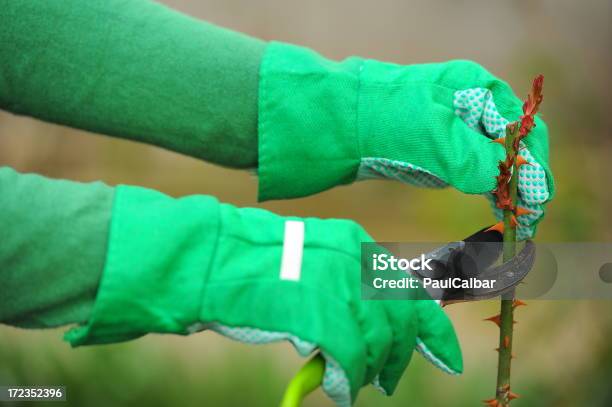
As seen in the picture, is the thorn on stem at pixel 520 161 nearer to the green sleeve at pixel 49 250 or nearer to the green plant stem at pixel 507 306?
the green plant stem at pixel 507 306

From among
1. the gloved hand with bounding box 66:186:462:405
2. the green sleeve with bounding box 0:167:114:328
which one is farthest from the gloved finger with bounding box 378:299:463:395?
the green sleeve with bounding box 0:167:114:328

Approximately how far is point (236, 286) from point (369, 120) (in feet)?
0.65

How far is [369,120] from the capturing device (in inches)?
22.4

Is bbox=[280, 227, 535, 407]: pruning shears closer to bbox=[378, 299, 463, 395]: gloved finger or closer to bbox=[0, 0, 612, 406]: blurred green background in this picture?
bbox=[378, 299, 463, 395]: gloved finger

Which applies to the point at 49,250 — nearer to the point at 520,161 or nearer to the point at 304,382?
the point at 304,382

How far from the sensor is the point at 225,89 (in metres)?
0.58

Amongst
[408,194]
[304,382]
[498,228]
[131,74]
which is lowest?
[304,382]

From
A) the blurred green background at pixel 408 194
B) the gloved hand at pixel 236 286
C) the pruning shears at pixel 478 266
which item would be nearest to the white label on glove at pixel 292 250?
the gloved hand at pixel 236 286

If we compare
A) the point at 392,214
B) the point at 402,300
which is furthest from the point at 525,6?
the point at 402,300

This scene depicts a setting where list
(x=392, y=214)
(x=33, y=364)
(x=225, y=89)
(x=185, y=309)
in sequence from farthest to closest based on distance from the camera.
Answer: (x=392, y=214) < (x=33, y=364) < (x=225, y=89) < (x=185, y=309)

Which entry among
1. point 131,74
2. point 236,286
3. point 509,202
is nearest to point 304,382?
point 236,286

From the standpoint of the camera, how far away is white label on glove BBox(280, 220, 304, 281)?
Result: 1.38ft

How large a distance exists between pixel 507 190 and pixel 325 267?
0.14 m

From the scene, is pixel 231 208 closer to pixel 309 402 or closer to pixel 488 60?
pixel 309 402
